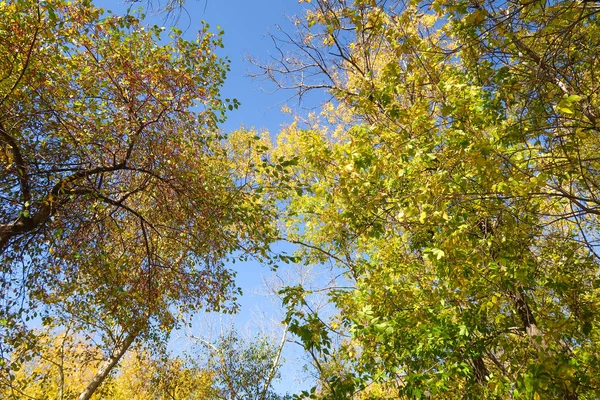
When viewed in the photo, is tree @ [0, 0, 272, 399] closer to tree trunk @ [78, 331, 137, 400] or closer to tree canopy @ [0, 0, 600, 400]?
tree canopy @ [0, 0, 600, 400]

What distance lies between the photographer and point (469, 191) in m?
4.00

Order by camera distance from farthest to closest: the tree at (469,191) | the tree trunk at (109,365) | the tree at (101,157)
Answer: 1. the tree trunk at (109,365)
2. the tree at (101,157)
3. the tree at (469,191)

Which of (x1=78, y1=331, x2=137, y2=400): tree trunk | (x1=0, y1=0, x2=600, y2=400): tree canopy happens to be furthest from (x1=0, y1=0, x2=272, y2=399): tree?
(x1=78, y1=331, x2=137, y2=400): tree trunk

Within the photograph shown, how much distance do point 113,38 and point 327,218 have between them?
14.4 feet

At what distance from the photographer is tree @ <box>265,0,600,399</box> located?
321 centimetres

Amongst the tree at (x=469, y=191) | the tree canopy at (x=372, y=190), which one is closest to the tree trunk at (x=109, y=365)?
the tree canopy at (x=372, y=190)

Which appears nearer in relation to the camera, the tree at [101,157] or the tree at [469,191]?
the tree at [469,191]

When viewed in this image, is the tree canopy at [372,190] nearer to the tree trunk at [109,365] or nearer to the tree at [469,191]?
the tree at [469,191]

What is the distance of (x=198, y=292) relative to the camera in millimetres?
7488

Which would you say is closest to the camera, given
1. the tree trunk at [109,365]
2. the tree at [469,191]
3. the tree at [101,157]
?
the tree at [469,191]

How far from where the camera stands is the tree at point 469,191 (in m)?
3.21

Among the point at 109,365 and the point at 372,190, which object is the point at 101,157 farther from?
the point at 109,365

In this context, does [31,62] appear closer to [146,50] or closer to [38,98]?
[38,98]

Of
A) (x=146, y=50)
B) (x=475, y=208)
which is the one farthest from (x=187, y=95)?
(x=475, y=208)
